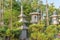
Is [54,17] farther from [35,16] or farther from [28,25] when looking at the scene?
[28,25]

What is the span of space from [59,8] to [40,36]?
32.6 feet

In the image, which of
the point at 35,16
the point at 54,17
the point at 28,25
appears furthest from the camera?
the point at 54,17

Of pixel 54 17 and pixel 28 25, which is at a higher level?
pixel 54 17

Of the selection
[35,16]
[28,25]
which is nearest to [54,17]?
[35,16]

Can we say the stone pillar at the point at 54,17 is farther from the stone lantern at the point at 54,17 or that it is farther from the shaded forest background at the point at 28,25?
the shaded forest background at the point at 28,25

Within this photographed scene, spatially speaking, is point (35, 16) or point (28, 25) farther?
point (35, 16)

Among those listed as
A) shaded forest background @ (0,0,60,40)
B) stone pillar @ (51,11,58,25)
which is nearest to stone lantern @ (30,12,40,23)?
shaded forest background @ (0,0,60,40)

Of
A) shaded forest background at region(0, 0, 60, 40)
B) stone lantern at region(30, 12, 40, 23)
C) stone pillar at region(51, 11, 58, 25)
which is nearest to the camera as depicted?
shaded forest background at region(0, 0, 60, 40)

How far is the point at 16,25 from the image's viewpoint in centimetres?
1365

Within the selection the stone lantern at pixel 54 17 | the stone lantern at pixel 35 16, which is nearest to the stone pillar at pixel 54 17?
the stone lantern at pixel 54 17

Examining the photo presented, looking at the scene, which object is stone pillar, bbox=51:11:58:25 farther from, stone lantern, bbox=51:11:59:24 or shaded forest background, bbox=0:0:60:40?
shaded forest background, bbox=0:0:60:40

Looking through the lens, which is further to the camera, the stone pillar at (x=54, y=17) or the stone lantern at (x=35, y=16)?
the stone pillar at (x=54, y=17)

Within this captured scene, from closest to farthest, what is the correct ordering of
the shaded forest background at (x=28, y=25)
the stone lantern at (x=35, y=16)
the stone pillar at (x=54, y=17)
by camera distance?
the shaded forest background at (x=28, y=25), the stone lantern at (x=35, y=16), the stone pillar at (x=54, y=17)

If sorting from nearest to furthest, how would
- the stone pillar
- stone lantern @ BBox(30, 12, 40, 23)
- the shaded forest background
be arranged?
the shaded forest background, stone lantern @ BBox(30, 12, 40, 23), the stone pillar
